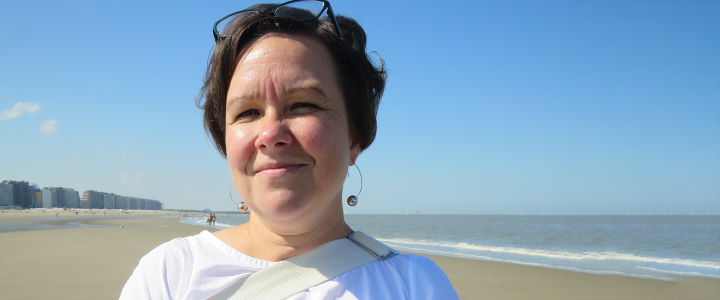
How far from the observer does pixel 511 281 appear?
372 inches

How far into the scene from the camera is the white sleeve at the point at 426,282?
3.44ft

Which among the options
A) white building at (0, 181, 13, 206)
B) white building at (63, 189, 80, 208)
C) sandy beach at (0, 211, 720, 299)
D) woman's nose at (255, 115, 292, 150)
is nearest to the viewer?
woman's nose at (255, 115, 292, 150)

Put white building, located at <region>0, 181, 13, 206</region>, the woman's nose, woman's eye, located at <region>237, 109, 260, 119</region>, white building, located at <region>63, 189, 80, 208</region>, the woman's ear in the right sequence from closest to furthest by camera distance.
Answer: the woman's nose → woman's eye, located at <region>237, 109, 260, 119</region> → the woman's ear → white building, located at <region>0, 181, 13, 206</region> → white building, located at <region>63, 189, 80, 208</region>

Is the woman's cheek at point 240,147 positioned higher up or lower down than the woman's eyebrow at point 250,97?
lower down

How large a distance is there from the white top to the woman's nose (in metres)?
0.39

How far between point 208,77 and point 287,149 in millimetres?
591

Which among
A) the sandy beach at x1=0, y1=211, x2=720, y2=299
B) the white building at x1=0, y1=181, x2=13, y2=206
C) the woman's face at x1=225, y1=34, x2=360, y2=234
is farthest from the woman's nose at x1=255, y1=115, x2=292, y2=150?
the white building at x1=0, y1=181, x2=13, y2=206

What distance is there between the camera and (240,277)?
1.12 meters

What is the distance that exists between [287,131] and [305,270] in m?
0.42

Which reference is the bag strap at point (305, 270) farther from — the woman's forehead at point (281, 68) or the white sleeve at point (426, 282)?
the woman's forehead at point (281, 68)

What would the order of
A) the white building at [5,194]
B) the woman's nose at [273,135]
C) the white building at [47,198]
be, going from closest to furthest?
the woman's nose at [273,135] → the white building at [5,194] → the white building at [47,198]

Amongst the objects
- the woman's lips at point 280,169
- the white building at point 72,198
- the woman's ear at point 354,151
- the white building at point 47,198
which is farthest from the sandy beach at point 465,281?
the white building at point 72,198

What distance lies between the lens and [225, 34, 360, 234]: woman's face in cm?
105

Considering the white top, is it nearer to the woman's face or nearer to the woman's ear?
the woman's face
